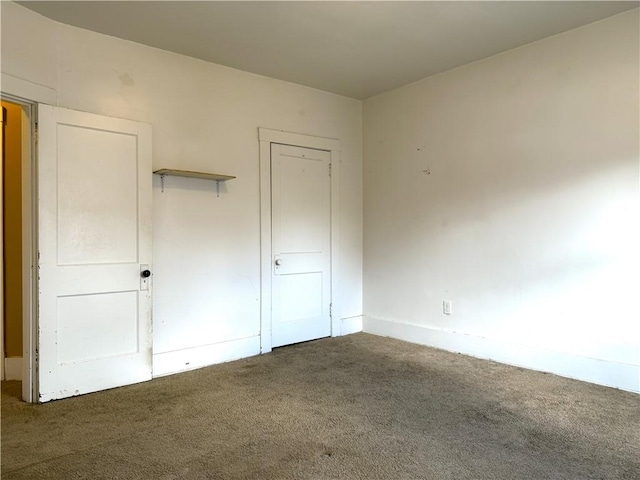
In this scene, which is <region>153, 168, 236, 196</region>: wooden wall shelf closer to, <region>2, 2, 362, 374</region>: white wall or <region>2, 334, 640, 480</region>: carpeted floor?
<region>2, 2, 362, 374</region>: white wall

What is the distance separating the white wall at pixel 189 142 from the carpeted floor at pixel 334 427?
48cm

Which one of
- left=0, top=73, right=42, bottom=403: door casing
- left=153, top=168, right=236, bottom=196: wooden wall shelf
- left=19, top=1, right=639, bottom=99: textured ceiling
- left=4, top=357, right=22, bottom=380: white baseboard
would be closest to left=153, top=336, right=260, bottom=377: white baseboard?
left=0, top=73, right=42, bottom=403: door casing

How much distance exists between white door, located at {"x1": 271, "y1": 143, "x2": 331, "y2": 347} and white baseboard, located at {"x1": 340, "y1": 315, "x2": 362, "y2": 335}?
0.65 feet

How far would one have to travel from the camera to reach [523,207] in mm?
3605

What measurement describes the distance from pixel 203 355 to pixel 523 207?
303 cm

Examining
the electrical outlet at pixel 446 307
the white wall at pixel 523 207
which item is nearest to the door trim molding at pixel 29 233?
the white wall at pixel 523 207

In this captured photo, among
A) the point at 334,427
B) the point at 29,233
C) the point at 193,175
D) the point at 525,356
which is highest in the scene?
the point at 193,175

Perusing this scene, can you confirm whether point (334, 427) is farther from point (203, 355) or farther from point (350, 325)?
point (350, 325)

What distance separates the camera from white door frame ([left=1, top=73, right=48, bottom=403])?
2900mm

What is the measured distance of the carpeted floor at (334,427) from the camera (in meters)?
2.07

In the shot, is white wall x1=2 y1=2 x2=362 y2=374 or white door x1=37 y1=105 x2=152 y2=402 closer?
white door x1=37 y1=105 x2=152 y2=402

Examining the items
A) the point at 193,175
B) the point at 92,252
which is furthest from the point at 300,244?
the point at 92,252

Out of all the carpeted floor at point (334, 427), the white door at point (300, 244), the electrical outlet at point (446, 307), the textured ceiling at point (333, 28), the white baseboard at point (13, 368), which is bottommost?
the carpeted floor at point (334, 427)

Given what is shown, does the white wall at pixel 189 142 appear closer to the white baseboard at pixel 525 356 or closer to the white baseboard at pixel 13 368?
the white baseboard at pixel 13 368
